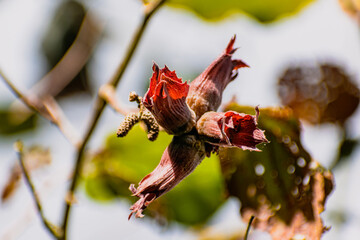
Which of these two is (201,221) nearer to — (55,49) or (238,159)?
(238,159)

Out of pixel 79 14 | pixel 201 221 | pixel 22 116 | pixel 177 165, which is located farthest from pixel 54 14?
pixel 177 165

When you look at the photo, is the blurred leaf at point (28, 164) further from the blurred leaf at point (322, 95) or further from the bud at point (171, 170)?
the bud at point (171, 170)

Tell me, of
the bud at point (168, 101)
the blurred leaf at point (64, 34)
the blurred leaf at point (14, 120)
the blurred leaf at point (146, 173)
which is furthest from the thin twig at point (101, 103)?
the blurred leaf at point (64, 34)

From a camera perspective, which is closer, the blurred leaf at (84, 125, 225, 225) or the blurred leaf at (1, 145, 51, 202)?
the blurred leaf at (84, 125, 225, 225)

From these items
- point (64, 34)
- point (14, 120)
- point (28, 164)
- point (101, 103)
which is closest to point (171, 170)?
point (101, 103)

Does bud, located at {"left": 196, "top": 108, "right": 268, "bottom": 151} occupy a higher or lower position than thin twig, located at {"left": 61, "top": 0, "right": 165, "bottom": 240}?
higher

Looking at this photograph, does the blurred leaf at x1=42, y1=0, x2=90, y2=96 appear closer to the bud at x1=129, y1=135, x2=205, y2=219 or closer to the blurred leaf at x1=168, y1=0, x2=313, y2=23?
the blurred leaf at x1=168, y1=0, x2=313, y2=23

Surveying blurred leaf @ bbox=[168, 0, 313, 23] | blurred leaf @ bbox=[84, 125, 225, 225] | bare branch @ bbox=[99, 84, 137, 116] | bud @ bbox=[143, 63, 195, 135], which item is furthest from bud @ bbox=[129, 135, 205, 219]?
blurred leaf @ bbox=[168, 0, 313, 23]
